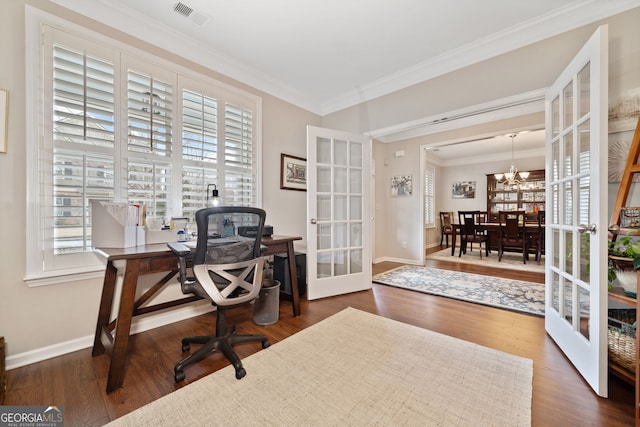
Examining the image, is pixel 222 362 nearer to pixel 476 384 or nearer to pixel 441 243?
pixel 476 384

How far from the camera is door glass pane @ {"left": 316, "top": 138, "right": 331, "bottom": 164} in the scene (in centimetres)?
298

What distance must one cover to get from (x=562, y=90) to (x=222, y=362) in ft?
10.3

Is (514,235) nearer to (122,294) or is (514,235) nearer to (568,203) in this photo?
(568,203)

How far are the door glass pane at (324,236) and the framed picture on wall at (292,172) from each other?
0.72 m

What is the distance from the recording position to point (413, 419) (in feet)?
3.91

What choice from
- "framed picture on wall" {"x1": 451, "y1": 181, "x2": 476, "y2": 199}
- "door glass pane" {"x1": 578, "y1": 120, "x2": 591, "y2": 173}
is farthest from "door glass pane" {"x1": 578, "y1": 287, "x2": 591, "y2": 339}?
"framed picture on wall" {"x1": 451, "y1": 181, "x2": 476, "y2": 199}

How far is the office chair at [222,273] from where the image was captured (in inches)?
59.2

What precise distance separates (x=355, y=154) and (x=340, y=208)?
742mm

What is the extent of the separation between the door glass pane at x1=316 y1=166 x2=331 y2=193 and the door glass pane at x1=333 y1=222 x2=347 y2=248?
456 millimetres

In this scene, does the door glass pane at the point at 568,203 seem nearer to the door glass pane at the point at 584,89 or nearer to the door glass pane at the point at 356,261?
the door glass pane at the point at 584,89

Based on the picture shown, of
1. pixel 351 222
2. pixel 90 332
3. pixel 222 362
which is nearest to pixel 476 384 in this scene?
pixel 222 362

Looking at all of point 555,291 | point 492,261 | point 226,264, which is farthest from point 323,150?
point 492,261

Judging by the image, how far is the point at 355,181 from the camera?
3.24 m

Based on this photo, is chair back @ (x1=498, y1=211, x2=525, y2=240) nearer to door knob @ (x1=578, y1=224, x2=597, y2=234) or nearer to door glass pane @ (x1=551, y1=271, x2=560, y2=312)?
door glass pane @ (x1=551, y1=271, x2=560, y2=312)
